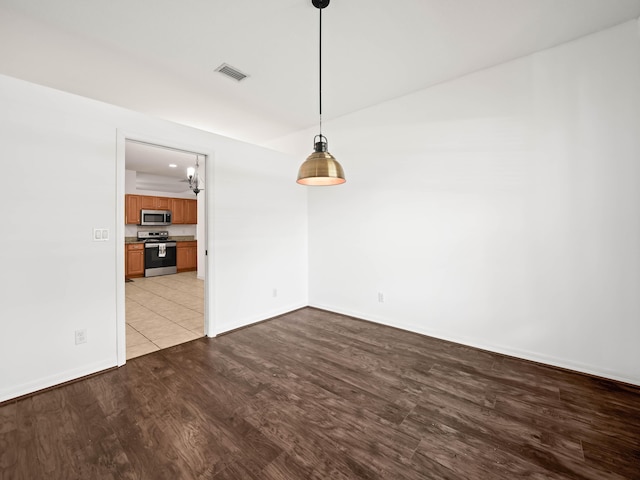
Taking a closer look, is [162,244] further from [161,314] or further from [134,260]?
[161,314]

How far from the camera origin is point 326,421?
1910mm

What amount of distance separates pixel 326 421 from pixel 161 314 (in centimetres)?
344

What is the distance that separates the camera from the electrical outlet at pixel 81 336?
242 cm

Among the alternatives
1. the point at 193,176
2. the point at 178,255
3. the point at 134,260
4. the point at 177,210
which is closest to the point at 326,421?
the point at 193,176

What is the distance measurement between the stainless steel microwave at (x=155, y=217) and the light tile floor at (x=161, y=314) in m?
1.79

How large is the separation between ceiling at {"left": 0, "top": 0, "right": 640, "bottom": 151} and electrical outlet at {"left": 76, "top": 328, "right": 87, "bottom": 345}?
2.63 metres

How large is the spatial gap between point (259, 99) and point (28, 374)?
3666 mm

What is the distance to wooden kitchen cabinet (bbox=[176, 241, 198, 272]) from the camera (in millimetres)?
8180

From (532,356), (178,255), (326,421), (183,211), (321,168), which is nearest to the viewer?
(326,421)

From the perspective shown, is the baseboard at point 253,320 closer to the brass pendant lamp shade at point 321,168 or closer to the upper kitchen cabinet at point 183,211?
the brass pendant lamp shade at point 321,168

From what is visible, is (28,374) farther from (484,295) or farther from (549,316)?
(549,316)

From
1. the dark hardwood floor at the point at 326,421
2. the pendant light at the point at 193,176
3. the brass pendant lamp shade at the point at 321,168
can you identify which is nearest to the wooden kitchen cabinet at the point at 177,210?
the pendant light at the point at 193,176

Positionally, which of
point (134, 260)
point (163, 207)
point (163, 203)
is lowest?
point (134, 260)

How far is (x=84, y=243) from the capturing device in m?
2.44
